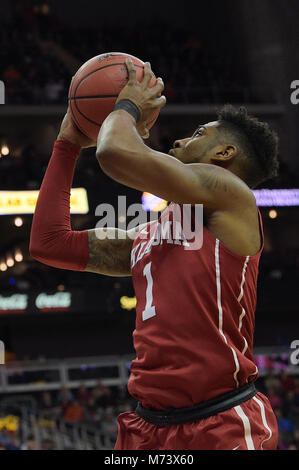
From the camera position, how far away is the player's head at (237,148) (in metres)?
2.84

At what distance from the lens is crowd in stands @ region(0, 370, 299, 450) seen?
12.3 meters

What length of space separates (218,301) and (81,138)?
1005 millimetres

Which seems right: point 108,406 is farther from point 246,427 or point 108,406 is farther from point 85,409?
point 246,427

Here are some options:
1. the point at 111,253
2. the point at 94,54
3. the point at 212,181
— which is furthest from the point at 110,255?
the point at 94,54

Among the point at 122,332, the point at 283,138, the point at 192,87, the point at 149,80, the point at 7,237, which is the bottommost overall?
the point at 122,332

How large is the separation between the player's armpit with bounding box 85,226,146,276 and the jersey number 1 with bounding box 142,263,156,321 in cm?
39

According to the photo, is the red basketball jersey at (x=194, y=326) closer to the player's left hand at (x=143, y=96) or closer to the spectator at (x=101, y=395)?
the player's left hand at (x=143, y=96)

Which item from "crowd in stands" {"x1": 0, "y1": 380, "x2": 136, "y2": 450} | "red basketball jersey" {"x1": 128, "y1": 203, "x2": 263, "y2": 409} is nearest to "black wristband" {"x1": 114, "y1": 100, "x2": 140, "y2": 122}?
"red basketball jersey" {"x1": 128, "y1": 203, "x2": 263, "y2": 409}

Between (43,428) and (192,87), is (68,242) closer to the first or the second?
(43,428)

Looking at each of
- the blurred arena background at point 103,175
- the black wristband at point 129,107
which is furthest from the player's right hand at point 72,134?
the blurred arena background at point 103,175

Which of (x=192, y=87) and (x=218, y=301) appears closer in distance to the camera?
(x=218, y=301)

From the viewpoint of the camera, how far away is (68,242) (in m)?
3.13

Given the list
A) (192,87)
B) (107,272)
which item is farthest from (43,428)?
(192,87)

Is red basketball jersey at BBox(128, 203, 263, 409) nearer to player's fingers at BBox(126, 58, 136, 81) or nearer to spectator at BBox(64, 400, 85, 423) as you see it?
player's fingers at BBox(126, 58, 136, 81)
